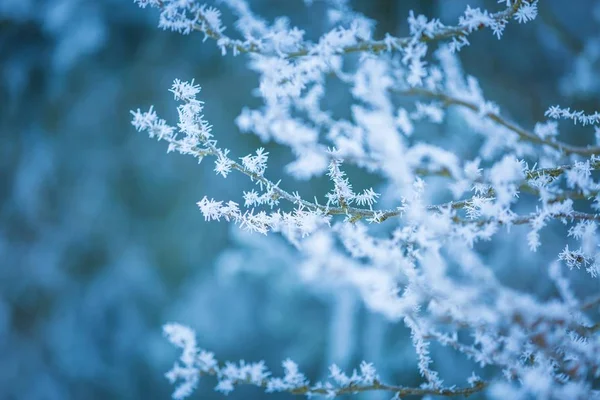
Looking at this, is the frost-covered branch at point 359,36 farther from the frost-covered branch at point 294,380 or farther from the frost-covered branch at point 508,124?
the frost-covered branch at point 294,380

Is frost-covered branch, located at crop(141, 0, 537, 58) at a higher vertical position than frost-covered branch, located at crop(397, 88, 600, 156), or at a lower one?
higher

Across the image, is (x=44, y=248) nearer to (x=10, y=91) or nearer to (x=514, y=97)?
(x=10, y=91)

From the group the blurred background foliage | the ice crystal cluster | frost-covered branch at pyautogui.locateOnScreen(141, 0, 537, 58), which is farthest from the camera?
the blurred background foliage

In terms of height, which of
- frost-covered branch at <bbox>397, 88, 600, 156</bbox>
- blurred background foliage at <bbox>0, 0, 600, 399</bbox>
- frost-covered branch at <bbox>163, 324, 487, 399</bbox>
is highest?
blurred background foliage at <bbox>0, 0, 600, 399</bbox>

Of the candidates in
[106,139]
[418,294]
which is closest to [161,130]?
[418,294]

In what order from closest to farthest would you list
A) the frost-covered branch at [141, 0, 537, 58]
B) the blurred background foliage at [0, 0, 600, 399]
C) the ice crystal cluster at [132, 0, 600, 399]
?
the ice crystal cluster at [132, 0, 600, 399] → the frost-covered branch at [141, 0, 537, 58] → the blurred background foliage at [0, 0, 600, 399]

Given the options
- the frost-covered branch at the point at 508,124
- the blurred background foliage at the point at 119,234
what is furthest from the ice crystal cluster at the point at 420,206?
the blurred background foliage at the point at 119,234

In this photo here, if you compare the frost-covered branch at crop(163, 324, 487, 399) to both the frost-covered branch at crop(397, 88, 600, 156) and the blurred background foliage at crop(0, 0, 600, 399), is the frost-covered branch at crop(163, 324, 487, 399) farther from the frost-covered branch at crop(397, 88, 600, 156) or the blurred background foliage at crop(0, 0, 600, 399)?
the blurred background foliage at crop(0, 0, 600, 399)

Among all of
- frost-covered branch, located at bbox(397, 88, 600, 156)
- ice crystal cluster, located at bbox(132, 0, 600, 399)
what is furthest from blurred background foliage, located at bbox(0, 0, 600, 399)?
frost-covered branch, located at bbox(397, 88, 600, 156)
